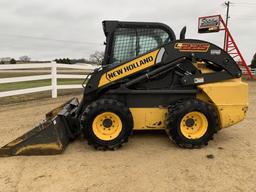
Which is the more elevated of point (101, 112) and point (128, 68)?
point (128, 68)

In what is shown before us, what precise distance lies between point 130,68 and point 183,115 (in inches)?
46.5

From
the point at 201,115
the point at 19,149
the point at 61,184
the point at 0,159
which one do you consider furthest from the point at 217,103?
the point at 0,159

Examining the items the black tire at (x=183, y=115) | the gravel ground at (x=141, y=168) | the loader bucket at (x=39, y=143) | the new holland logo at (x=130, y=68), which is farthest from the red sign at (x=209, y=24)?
the loader bucket at (x=39, y=143)

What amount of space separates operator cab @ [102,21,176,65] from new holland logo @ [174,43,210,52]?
1.35ft

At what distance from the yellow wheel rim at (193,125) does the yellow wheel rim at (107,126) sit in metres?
1.06

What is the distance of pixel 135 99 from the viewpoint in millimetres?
4738

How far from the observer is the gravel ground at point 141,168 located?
3.20 metres

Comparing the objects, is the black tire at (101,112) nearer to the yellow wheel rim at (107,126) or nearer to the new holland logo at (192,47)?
the yellow wheel rim at (107,126)

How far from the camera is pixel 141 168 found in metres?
3.68

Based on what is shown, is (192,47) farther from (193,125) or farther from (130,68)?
(193,125)

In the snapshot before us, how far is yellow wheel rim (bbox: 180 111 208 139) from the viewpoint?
14.4ft

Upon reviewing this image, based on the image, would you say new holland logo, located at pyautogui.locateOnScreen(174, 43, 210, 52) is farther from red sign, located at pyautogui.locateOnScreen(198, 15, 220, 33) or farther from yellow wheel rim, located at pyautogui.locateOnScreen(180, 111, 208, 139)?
red sign, located at pyautogui.locateOnScreen(198, 15, 220, 33)

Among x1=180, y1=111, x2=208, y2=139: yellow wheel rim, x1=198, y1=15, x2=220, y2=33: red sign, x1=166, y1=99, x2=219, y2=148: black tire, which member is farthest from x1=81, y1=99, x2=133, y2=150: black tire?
x1=198, y1=15, x2=220, y2=33: red sign

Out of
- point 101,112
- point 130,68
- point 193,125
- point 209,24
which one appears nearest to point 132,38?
point 130,68
